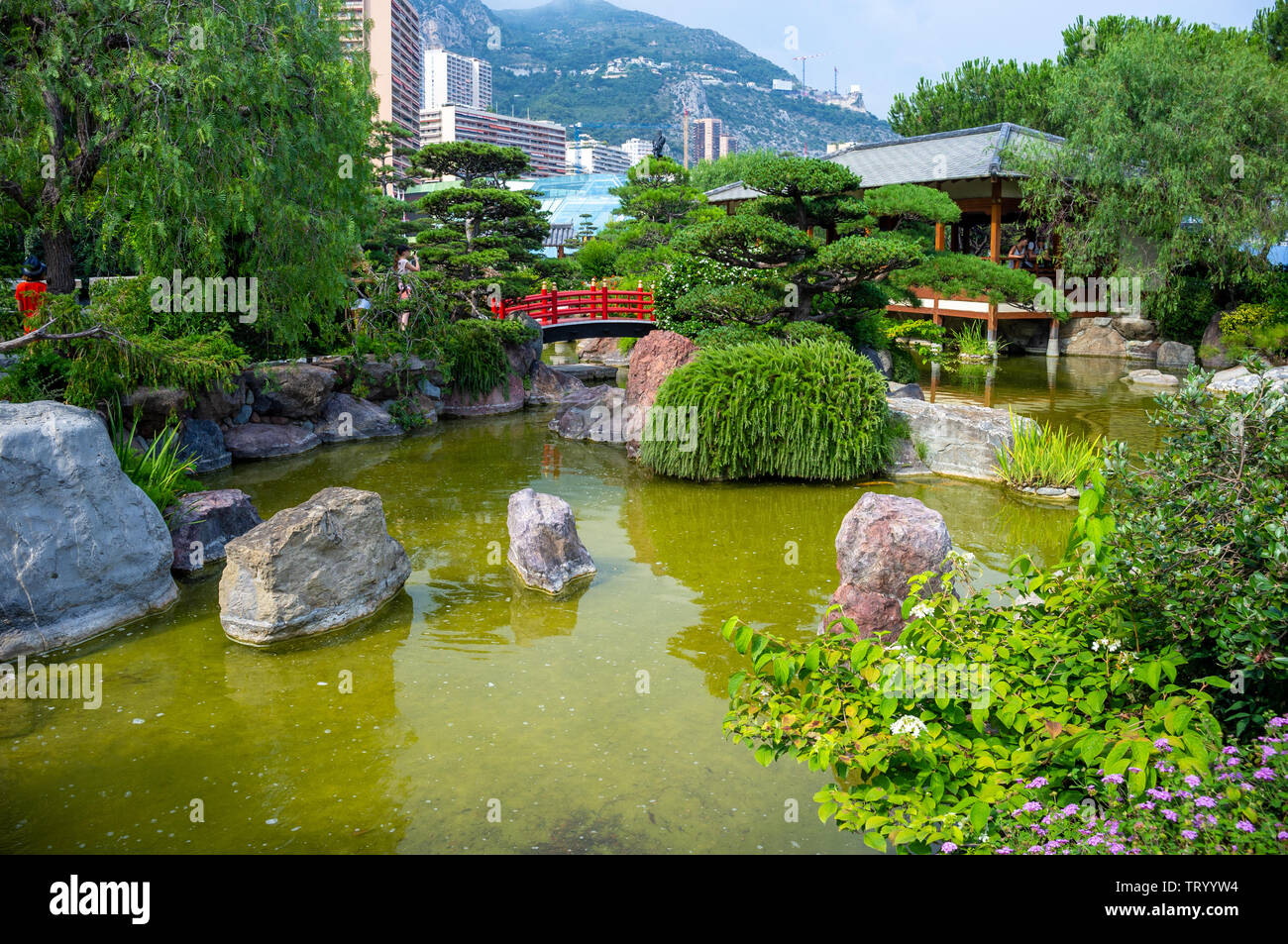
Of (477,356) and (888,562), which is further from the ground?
(477,356)

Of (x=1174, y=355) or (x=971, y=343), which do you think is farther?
(x=971, y=343)

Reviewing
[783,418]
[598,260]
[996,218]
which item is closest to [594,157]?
[598,260]

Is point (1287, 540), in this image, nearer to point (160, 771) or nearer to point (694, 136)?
point (160, 771)

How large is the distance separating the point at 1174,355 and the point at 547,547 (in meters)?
18.7

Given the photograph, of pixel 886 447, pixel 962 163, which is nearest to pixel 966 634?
pixel 886 447

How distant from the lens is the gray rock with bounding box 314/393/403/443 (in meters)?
13.8

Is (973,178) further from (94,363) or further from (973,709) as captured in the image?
(973,709)

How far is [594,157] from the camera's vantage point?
138m

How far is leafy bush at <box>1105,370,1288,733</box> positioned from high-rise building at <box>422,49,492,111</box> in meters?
166

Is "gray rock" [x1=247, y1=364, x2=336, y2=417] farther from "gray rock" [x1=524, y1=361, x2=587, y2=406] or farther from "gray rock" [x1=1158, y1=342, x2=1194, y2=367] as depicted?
"gray rock" [x1=1158, y1=342, x2=1194, y2=367]

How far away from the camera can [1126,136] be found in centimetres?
1912

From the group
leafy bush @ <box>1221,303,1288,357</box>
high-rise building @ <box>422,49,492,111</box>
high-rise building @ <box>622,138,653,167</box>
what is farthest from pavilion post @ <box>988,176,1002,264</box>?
high-rise building @ <box>422,49,492,111</box>

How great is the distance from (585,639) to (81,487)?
3702 millimetres

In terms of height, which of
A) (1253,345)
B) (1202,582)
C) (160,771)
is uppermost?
(1253,345)
